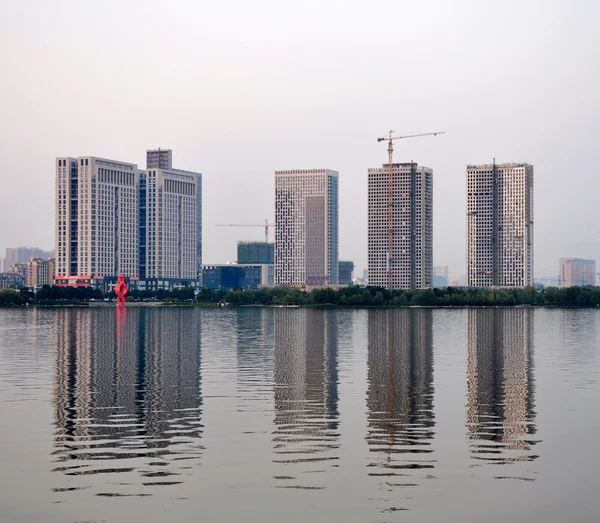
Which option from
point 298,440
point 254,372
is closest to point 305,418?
point 298,440

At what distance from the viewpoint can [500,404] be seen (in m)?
43.9

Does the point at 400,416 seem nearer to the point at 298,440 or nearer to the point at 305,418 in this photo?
the point at 305,418

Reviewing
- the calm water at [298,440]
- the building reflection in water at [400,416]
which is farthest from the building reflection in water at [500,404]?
the building reflection in water at [400,416]

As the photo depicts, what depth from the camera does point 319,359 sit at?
71.4 metres

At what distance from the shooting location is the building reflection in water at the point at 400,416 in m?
28.5

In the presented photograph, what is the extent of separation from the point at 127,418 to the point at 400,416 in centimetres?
1182

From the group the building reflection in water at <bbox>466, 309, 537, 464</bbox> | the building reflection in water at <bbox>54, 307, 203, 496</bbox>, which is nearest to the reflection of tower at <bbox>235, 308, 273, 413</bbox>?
the building reflection in water at <bbox>54, 307, 203, 496</bbox>

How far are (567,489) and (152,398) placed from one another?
79.8 ft

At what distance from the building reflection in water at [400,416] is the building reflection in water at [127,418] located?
21.2 ft

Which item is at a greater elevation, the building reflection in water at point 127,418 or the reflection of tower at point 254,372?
the building reflection in water at point 127,418

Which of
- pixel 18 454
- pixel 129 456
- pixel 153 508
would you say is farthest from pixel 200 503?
pixel 18 454

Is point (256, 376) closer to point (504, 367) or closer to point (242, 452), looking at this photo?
point (504, 367)

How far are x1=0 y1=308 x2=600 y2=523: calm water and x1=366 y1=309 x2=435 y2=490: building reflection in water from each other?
117 millimetres

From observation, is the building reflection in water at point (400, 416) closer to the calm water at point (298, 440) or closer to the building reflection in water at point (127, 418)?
the calm water at point (298, 440)
